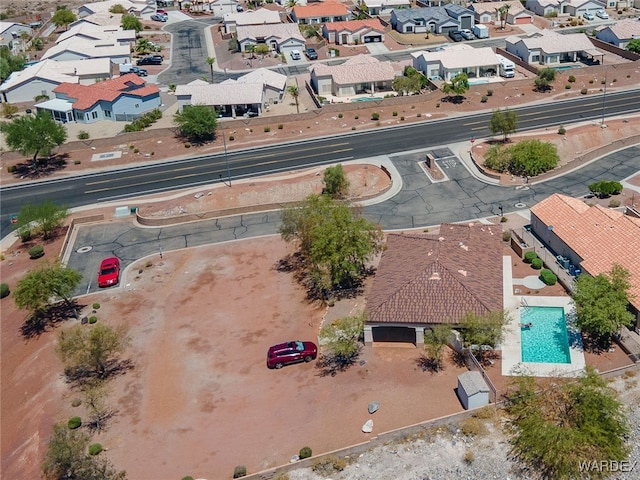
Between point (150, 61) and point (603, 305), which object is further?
point (150, 61)

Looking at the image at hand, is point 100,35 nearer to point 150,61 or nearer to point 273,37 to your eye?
point 150,61

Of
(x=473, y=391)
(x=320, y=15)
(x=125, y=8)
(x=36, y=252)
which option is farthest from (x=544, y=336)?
(x=125, y=8)

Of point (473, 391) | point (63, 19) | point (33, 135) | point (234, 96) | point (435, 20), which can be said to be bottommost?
point (473, 391)

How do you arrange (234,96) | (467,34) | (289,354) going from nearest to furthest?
(289,354)
(234,96)
(467,34)

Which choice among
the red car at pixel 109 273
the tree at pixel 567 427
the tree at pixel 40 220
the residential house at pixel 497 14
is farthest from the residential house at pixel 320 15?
the tree at pixel 567 427

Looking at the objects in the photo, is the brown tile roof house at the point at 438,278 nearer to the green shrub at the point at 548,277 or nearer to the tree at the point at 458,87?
the green shrub at the point at 548,277

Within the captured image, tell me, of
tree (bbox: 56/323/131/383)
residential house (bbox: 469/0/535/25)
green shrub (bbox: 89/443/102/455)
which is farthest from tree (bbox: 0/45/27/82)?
green shrub (bbox: 89/443/102/455)
